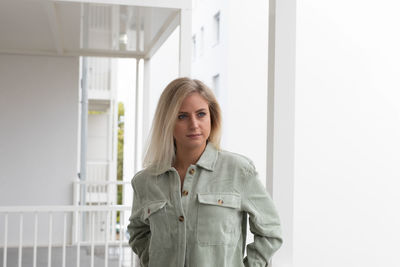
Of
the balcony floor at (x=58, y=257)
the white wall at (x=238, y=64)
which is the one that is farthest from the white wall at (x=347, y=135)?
the balcony floor at (x=58, y=257)

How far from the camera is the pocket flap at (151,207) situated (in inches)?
76.8

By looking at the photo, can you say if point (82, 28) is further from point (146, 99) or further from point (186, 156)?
point (186, 156)

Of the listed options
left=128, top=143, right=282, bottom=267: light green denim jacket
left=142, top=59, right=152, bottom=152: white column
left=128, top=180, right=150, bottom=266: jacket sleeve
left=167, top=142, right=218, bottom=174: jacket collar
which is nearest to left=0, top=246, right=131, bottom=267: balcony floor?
left=142, top=59, right=152, bottom=152: white column

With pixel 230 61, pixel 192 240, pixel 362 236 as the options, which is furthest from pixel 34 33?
pixel 362 236

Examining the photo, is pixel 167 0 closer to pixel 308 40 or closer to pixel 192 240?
pixel 192 240

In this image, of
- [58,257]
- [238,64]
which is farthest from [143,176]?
[238,64]

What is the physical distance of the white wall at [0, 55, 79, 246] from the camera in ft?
22.3

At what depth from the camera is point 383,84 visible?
3291 centimetres

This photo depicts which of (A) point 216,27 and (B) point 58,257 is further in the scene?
(A) point 216,27

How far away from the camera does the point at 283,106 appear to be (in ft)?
8.78

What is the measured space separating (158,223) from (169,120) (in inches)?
14.7

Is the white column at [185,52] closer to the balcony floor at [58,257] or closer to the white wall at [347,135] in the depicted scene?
the balcony floor at [58,257]

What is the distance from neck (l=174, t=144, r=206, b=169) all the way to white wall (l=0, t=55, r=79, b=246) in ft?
16.9

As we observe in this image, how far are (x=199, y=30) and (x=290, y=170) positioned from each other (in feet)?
75.3
